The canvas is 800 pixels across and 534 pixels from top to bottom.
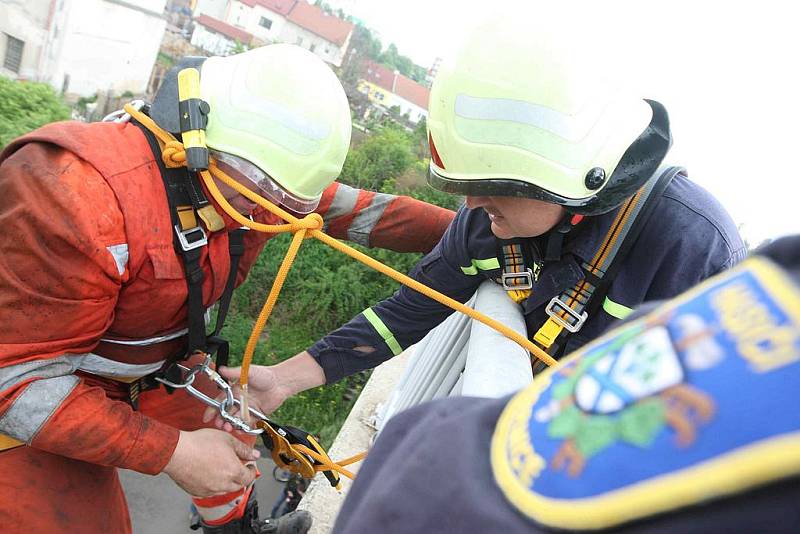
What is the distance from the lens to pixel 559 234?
1959mm

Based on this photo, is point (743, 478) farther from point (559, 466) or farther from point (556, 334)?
point (556, 334)

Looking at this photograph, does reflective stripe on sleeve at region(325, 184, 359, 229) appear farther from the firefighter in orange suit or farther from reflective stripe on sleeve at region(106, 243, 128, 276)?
reflective stripe on sleeve at region(106, 243, 128, 276)

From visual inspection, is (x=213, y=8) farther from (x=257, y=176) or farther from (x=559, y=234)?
(x=559, y=234)

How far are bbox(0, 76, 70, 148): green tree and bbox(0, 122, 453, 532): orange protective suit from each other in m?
2.98

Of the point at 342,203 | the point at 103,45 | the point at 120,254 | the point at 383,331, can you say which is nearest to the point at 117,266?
the point at 120,254

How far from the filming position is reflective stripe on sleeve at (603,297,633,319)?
1.87 m

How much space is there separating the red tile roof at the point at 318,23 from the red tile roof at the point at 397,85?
4.08 m

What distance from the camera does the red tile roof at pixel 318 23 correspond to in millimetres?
52062

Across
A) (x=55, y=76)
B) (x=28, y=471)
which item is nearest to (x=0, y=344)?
(x=28, y=471)

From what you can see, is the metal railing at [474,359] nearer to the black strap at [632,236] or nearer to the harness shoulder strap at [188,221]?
the black strap at [632,236]

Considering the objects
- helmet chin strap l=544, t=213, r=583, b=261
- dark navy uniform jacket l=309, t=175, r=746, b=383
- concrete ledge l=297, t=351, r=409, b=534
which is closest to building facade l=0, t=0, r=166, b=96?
concrete ledge l=297, t=351, r=409, b=534

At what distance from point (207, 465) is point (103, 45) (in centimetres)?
2159

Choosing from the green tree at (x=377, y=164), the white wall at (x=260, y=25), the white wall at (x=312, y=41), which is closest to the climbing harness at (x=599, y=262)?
the green tree at (x=377, y=164)

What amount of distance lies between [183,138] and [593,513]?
2000 millimetres
